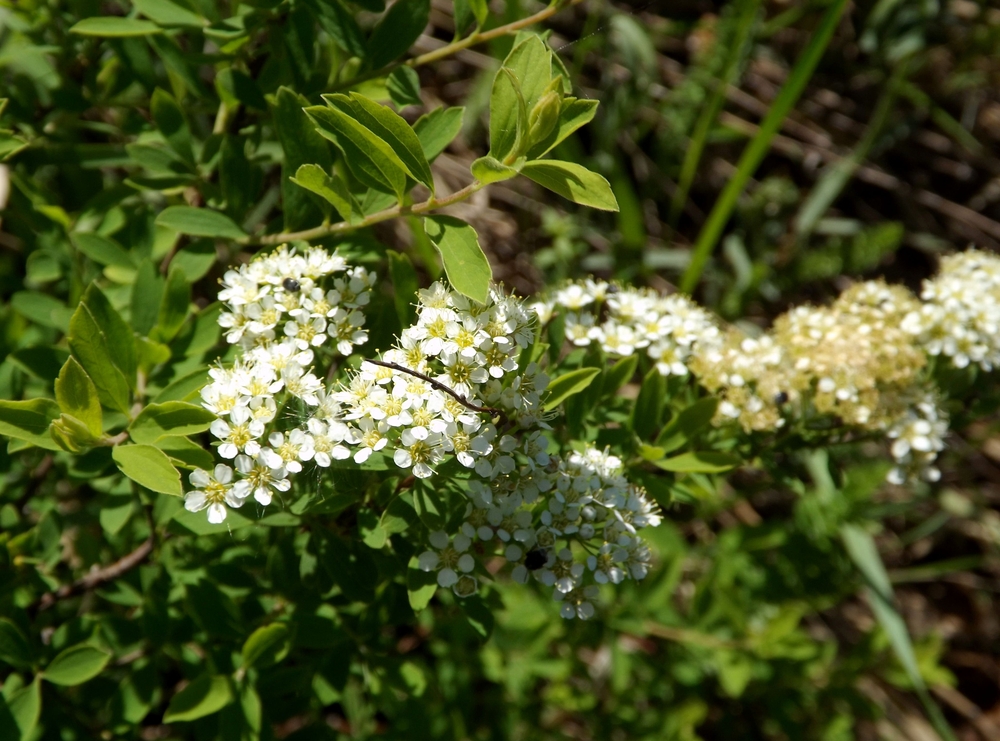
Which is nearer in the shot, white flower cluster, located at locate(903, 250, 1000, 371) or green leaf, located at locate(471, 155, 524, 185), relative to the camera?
green leaf, located at locate(471, 155, 524, 185)

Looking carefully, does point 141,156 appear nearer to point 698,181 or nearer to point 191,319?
point 191,319

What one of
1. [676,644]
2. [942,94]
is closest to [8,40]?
[676,644]

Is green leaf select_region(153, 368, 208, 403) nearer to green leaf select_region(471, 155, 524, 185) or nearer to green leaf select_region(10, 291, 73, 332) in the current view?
green leaf select_region(10, 291, 73, 332)

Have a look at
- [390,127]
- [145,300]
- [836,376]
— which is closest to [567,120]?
[390,127]

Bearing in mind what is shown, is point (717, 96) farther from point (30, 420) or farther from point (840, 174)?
point (30, 420)

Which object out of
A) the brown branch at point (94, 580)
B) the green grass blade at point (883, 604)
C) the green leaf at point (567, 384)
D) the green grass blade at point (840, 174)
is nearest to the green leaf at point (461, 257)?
the green leaf at point (567, 384)

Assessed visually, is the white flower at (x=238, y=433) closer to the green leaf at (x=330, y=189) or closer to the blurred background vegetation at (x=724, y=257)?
the green leaf at (x=330, y=189)

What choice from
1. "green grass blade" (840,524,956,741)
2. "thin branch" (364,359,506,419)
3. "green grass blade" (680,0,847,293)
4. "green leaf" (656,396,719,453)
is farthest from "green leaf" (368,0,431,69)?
"green grass blade" (840,524,956,741)
